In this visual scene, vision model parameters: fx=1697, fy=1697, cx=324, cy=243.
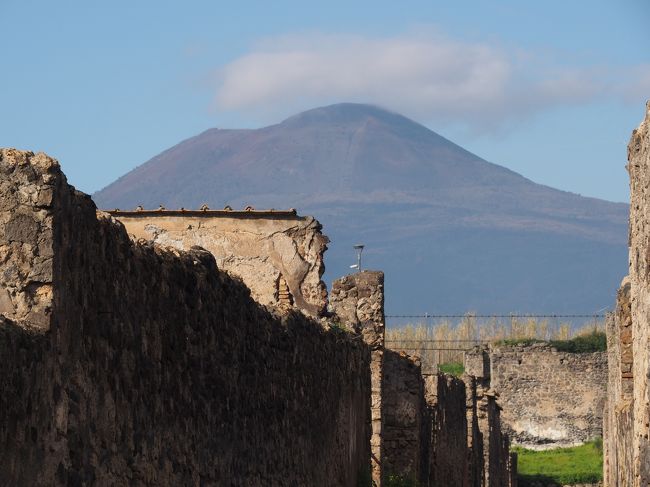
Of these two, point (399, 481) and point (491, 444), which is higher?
point (399, 481)

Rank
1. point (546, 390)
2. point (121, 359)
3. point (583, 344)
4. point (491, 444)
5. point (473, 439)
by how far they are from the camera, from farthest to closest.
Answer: point (583, 344)
point (546, 390)
point (491, 444)
point (473, 439)
point (121, 359)

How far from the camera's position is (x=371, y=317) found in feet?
63.2

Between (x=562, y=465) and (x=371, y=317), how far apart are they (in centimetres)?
2804

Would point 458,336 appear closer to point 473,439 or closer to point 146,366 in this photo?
point 473,439

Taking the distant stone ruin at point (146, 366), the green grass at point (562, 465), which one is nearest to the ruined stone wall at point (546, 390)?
the green grass at point (562, 465)

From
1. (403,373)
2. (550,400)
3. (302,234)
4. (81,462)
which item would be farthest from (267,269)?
(550,400)

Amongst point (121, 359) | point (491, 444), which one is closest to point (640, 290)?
point (121, 359)

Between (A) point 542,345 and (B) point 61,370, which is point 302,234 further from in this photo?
(A) point 542,345

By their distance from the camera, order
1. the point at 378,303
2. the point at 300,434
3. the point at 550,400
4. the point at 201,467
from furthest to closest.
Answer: the point at 550,400
the point at 378,303
the point at 300,434
the point at 201,467

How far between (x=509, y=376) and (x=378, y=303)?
36951 mm

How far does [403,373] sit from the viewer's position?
1966cm

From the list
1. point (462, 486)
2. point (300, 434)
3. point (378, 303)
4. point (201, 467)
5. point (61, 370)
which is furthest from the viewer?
point (462, 486)

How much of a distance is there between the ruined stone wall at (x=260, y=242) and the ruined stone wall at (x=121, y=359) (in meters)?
7.37

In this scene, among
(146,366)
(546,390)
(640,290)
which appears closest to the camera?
(146,366)
